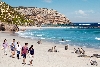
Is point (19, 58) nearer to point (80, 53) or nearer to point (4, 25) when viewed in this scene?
point (80, 53)

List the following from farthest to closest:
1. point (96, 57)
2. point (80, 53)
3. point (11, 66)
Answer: point (80, 53), point (96, 57), point (11, 66)

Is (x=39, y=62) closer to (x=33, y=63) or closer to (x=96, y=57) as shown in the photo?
(x=33, y=63)

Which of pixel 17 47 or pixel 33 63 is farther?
pixel 17 47

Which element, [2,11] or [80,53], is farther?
[2,11]

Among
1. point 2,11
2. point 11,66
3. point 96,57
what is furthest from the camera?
point 2,11

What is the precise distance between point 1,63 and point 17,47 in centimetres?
272

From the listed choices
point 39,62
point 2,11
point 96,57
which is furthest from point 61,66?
point 2,11

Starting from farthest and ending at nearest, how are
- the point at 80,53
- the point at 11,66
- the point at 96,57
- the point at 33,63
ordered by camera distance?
the point at 80,53 < the point at 96,57 < the point at 33,63 < the point at 11,66

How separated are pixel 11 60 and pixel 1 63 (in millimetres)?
1660

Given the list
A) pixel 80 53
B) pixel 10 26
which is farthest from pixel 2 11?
pixel 80 53

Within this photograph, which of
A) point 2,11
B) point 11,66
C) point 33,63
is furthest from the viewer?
point 2,11

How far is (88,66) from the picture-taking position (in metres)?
20.9

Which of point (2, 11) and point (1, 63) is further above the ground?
point (2, 11)

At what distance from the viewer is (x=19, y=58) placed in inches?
902
